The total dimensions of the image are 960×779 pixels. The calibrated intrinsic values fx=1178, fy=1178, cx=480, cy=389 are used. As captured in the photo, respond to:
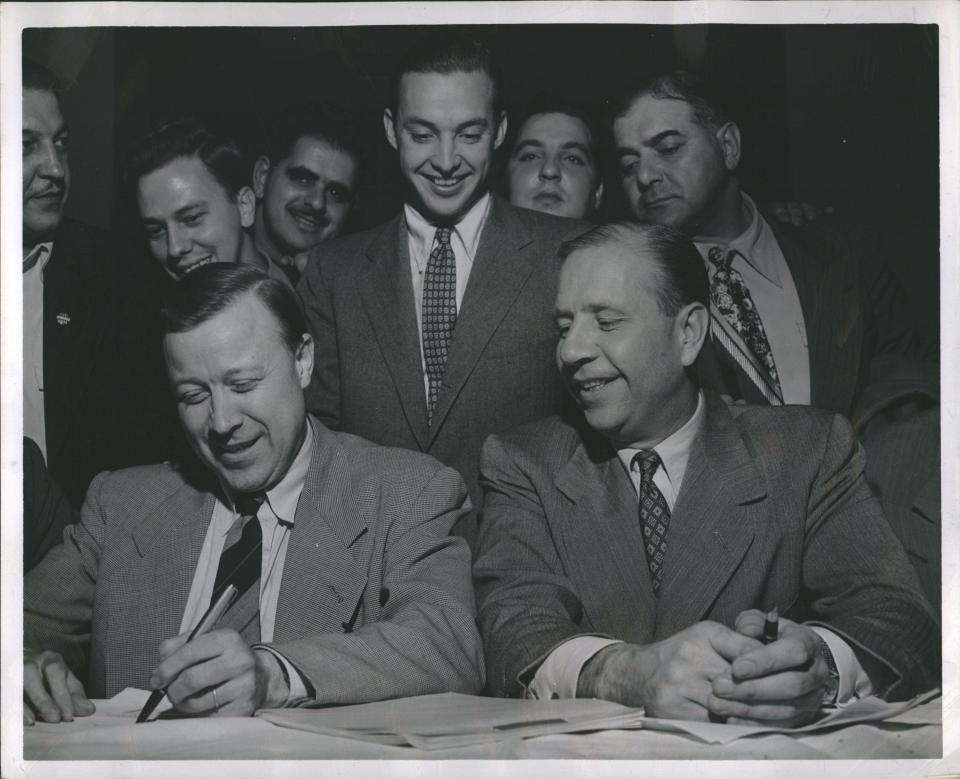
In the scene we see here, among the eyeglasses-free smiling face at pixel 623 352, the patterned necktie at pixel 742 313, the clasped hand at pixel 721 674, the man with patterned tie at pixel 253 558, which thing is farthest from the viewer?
the patterned necktie at pixel 742 313

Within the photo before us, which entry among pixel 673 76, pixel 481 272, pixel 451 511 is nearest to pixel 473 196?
pixel 481 272

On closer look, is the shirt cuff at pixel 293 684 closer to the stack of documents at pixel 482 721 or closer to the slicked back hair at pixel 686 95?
the stack of documents at pixel 482 721

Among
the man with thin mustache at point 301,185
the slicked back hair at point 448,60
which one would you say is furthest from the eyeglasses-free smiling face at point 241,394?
the slicked back hair at point 448,60

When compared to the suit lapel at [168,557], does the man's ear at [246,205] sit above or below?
above

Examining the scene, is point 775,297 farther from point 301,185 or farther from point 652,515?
point 301,185

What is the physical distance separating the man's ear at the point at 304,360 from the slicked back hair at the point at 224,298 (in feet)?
0.04

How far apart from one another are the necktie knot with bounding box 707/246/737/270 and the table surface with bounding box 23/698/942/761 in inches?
49.4

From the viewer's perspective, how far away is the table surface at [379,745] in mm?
3014

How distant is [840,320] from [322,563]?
1.57m

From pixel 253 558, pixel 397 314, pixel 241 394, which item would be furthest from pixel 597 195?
pixel 253 558

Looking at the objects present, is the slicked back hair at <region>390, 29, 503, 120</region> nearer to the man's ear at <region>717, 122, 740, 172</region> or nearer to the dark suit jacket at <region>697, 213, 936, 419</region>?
the man's ear at <region>717, 122, 740, 172</region>

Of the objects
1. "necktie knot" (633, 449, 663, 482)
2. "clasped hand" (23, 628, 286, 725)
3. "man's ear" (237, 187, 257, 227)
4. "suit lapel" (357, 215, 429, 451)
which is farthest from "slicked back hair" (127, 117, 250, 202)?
"necktie knot" (633, 449, 663, 482)

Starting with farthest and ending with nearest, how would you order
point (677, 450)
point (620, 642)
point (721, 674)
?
point (677, 450)
point (620, 642)
point (721, 674)

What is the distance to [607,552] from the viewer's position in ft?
10.2
